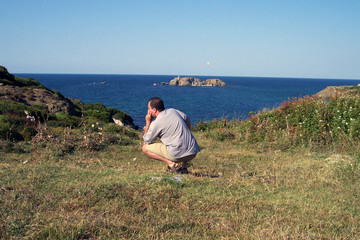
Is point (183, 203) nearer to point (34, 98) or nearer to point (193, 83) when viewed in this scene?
point (34, 98)

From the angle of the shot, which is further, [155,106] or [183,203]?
[155,106]

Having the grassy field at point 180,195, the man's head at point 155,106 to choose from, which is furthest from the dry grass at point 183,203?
the man's head at point 155,106

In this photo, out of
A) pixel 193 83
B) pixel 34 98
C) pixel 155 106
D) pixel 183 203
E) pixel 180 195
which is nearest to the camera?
pixel 183 203

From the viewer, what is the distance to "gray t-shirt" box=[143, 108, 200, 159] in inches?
233

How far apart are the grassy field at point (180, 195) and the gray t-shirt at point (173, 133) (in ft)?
1.66

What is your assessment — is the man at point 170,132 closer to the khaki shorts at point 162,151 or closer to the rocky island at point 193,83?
the khaki shorts at point 162,151

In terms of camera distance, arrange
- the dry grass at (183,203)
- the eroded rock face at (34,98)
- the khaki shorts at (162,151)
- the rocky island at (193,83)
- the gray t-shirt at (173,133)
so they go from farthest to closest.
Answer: the rocky island at (193,83)
the eroded rock face at (34,98)
the khaki shorts at (162,151)
the gray t-shirt at (173,133)
the dry grass at (183,203)

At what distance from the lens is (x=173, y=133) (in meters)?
6.02

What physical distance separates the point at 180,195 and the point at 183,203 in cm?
32

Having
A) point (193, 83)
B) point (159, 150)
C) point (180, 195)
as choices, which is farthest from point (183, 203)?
point (193, 83)

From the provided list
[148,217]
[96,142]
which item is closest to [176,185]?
[148,217]

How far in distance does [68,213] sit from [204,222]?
5.85 ft

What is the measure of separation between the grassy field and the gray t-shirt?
1.66 ft

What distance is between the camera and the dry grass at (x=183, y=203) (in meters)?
3.70
